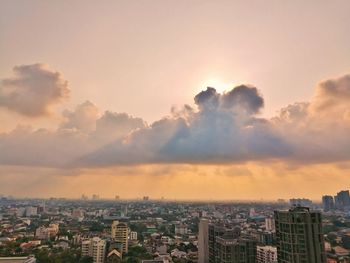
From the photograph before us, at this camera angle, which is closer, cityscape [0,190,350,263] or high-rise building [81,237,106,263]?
cityscape [0,190,350,263]

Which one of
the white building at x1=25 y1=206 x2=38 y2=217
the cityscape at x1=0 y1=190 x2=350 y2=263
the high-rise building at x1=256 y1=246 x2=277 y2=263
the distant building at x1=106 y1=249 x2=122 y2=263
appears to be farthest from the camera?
the white building at x1=25 y1=206 x2=38 y2=217

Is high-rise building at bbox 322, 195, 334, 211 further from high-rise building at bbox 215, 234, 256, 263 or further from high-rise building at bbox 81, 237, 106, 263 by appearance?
high-rise building at bbox 215, 234, 256, 263

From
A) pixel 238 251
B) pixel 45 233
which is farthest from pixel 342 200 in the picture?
pixel 238 251

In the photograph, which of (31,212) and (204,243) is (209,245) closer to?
(204,243)

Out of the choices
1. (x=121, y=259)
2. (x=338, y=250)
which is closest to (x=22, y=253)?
(x=121, y=259)

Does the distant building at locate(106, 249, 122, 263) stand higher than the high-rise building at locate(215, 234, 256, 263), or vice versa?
the high-rise building at locate(215, 234, 256, 263)

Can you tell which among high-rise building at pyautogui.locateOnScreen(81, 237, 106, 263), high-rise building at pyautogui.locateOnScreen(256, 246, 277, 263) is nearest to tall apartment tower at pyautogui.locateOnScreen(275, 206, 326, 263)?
high-rise building at pyautogui.locateOnScreen(256, 246, 277, 263)

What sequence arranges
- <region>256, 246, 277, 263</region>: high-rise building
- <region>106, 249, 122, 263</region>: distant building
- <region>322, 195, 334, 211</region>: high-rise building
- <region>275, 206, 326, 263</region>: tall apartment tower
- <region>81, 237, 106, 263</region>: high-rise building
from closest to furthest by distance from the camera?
<region>275, 206, 326, 263</region>: tall apartment tower, <region>256, 246, 277, 263</region>: high-rise building, <region>106, 249, 122, 263</region>: distant building, <region>81, 237, 106, 263</region>: high-rise building, <region>322, 195, 334, 211</region>: high-rise building
